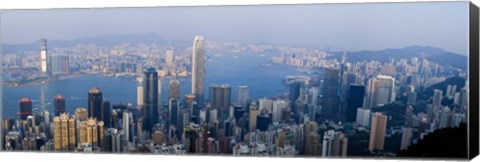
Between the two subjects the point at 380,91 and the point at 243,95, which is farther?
the point at 243,95

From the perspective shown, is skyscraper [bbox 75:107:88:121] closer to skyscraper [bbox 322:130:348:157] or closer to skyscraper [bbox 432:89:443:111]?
skyscraper [bbox 322:130:348:157]

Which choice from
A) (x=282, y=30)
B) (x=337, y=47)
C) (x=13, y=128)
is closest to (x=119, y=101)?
(x=13, y=128)

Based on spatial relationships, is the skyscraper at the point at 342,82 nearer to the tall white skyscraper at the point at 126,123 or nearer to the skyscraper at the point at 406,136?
the skyscraper at the point at 406,136

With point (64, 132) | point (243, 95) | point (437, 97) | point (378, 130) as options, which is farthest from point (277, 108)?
point (64, 132)

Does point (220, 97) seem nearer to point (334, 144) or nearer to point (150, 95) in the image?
point (150, 95)

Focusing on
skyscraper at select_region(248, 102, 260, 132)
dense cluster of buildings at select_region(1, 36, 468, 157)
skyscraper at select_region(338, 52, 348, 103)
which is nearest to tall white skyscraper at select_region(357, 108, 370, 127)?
dense cluster of buildings at select_region(1, 36, 468, 157)

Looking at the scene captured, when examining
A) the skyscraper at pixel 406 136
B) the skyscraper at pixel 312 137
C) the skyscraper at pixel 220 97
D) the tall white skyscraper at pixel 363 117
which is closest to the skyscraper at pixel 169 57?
the skyscraper at pixel 220 97

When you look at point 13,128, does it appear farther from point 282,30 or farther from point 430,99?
point 430,99
